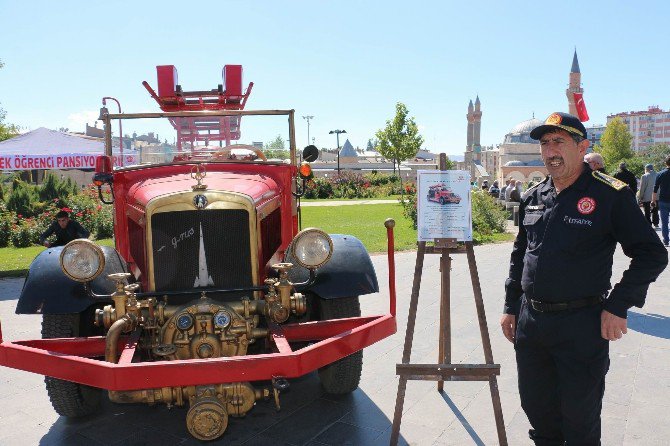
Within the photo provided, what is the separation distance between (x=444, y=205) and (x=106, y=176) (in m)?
2.66

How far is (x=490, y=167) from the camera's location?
10912 centimetres

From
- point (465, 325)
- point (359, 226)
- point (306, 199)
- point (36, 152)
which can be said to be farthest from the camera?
point (306, 199)

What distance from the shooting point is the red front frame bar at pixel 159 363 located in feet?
9.38

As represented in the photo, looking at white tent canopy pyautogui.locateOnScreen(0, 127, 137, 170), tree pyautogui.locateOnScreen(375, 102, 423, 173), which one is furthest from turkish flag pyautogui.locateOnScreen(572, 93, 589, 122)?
tree pyautogui.locateOnScreen(375, 102, 423, 173)

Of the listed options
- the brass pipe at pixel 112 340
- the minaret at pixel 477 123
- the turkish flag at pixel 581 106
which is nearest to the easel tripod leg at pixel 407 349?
the brass pipe at pixel 112 340

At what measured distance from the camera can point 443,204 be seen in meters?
3.75

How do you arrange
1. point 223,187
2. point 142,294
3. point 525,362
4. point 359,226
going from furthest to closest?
point 359,226, point 223,187, point 142,294, point 525,362

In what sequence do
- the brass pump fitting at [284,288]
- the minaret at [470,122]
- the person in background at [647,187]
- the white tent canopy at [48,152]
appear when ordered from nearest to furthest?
the brass pump fitting at [284,288] → the person in background at [647,187] → the white tent canopy at [48,152] → the minaret at [470,122]

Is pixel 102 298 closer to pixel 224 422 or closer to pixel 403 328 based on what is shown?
pixel 224 422

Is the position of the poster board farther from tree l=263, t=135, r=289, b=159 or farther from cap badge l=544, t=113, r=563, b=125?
tree l=263, t=135, r=289, b=159

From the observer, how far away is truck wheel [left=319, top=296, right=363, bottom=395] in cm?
409

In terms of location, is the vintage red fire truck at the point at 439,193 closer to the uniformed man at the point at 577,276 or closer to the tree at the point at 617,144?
the uniformed man at the point at 577,276

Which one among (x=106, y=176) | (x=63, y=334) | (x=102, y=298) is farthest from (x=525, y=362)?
(x=106, y=176)

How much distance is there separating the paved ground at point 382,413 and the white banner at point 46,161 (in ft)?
29.1
